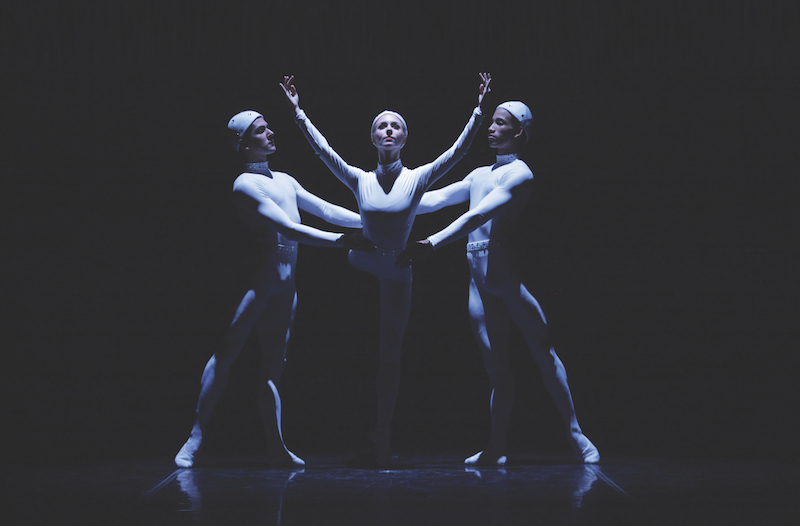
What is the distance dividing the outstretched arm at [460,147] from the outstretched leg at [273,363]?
96cm

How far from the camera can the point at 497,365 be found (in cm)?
506

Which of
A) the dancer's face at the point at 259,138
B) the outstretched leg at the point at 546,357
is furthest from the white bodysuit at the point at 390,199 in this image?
the outstretched leg at the point at 546,357

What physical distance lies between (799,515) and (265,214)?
2.79m

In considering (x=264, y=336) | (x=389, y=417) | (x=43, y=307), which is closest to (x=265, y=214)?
(x=264, y=336)

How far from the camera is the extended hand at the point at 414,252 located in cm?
471

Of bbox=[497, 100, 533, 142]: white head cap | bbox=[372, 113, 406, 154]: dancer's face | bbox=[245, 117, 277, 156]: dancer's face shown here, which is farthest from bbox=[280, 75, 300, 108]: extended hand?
bbox=[497, 100, 533, 142]: white head cap

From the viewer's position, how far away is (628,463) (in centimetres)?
504

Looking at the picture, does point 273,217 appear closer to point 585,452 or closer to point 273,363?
point 273,363

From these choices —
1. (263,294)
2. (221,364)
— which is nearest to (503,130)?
(263,294)

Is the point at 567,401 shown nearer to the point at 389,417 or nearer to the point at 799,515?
the point at 389,417

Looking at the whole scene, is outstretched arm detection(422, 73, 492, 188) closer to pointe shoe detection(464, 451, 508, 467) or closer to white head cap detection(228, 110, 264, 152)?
white head cap detection(228, 110, 264, 152)

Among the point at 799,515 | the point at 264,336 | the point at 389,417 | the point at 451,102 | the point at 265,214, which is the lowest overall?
the point at 799,515

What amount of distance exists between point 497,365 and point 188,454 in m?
1.66

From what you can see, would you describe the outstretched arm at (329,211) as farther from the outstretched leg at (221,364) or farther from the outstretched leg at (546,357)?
the outstretched leg at (546,357)
